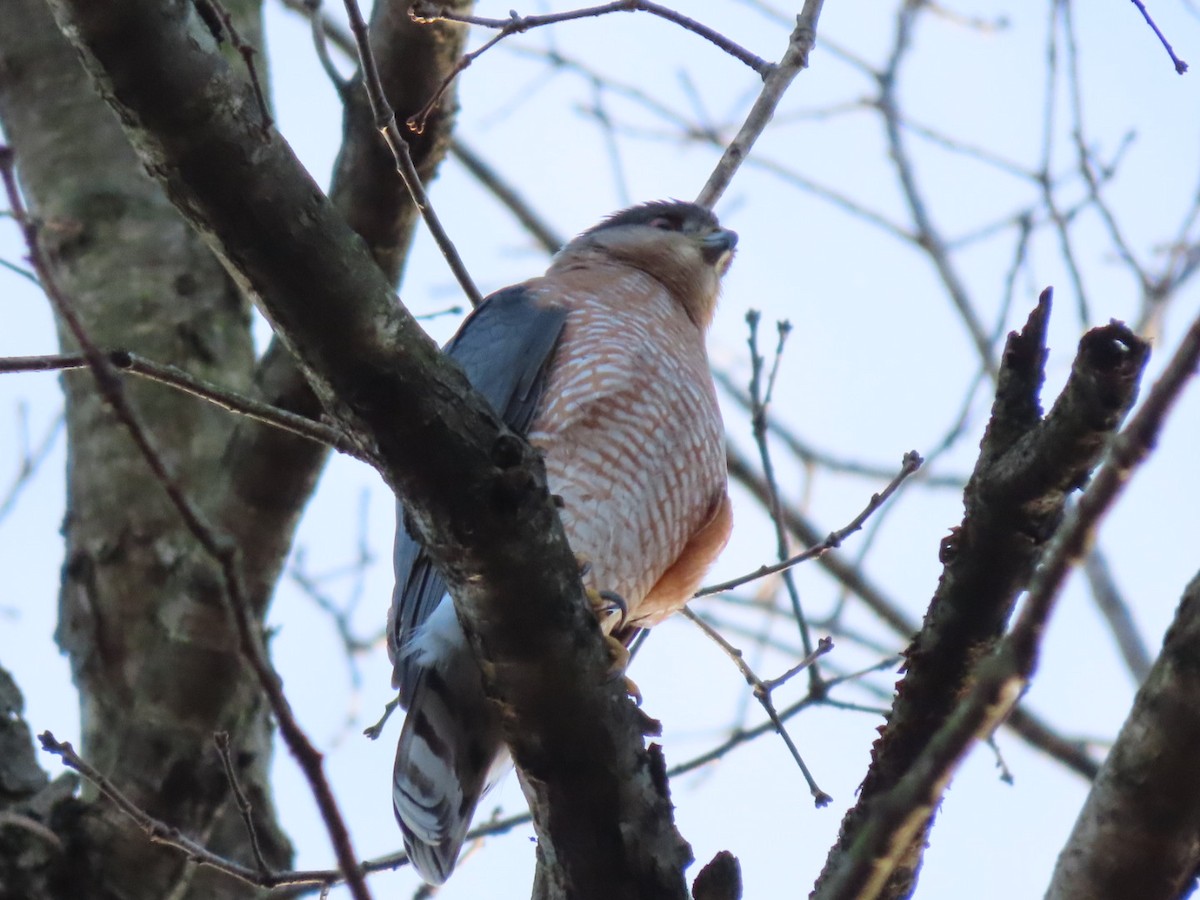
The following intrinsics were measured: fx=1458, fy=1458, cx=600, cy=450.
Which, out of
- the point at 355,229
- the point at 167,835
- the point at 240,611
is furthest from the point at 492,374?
the point at 240,611

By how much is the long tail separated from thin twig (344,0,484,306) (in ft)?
3.94

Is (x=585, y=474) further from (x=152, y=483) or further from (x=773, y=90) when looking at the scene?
(x=152, y=483)

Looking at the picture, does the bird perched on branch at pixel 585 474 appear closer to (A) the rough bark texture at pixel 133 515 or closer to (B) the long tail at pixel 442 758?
(B) the long tail at pixel 442 758

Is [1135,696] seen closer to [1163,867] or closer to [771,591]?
[1163,867]

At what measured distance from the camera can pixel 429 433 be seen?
8.66ft

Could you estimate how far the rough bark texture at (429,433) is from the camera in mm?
2467

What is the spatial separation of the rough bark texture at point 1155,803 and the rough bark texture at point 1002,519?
11.8 inches

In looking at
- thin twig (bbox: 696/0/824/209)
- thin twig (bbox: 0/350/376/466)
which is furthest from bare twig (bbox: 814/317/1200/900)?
thin twig (bbox: 696/0/824/209)

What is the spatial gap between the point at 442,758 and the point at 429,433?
1.60 metres

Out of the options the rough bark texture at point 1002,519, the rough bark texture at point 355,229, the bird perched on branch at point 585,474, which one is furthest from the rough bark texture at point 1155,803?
the rough bark texture at point 355,229

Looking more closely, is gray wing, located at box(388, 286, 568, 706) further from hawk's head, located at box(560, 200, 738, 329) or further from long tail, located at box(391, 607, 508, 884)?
hawk's head, located at box(560, 200, 738, 329)

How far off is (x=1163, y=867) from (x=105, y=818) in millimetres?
3184

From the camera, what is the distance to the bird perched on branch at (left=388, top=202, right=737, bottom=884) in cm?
408

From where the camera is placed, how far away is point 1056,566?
152cm
